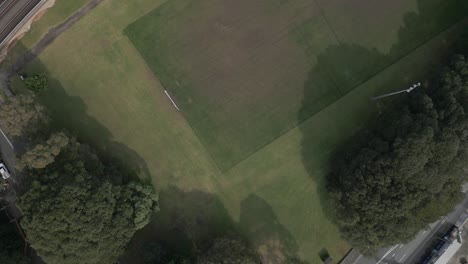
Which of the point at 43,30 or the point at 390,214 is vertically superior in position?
the point at 43,30

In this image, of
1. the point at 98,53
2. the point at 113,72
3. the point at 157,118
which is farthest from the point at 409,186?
the point at 98,53

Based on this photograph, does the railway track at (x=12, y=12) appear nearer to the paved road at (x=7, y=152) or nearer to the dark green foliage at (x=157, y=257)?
the paved road at (x=7, y=152)

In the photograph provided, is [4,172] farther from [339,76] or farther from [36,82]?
[339,76]

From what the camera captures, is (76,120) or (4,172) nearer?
(4,172)

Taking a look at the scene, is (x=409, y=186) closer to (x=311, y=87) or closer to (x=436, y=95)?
(x=436, y=95)

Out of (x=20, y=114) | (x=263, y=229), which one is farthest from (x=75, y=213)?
(x=263, y=229)

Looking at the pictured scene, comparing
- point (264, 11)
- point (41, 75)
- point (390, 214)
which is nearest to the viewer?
point (390, 214)
